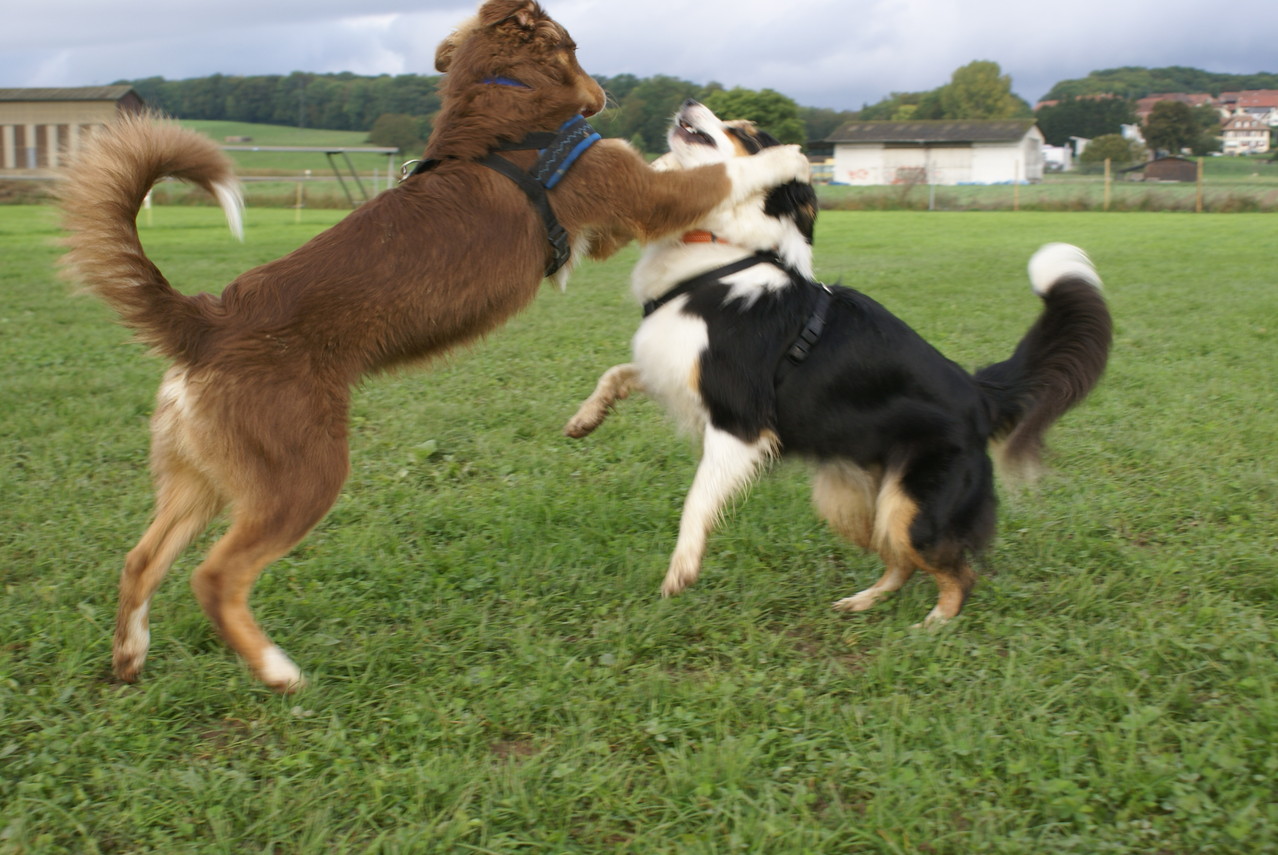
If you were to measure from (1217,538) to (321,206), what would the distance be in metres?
31.4

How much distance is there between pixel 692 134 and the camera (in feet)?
13.5

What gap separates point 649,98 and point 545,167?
7178 mm

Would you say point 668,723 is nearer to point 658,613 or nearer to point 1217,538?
point 658,613

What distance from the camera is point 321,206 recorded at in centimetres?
3209

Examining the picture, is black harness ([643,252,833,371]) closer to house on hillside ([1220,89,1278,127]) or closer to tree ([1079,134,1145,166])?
tree ([1079,134,1145,166])

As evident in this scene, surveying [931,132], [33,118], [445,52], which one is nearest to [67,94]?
[33,118]

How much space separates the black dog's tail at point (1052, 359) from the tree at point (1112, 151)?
60.7 m

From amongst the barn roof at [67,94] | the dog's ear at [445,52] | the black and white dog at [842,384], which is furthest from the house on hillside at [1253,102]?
the dog's ear at [445,52]

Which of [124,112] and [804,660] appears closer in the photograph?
[124,112]

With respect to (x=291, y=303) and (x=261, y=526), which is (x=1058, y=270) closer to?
(x=291, y=303)

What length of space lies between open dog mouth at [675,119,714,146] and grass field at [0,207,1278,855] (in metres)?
1.37

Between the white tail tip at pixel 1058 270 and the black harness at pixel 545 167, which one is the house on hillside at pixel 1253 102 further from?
the black harness at pixel 545 167

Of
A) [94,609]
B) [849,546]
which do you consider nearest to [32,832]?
[94,609]

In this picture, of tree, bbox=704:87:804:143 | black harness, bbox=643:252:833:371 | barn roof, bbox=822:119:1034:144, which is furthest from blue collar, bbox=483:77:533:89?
barn roof, bbox=822:119:1034:144
